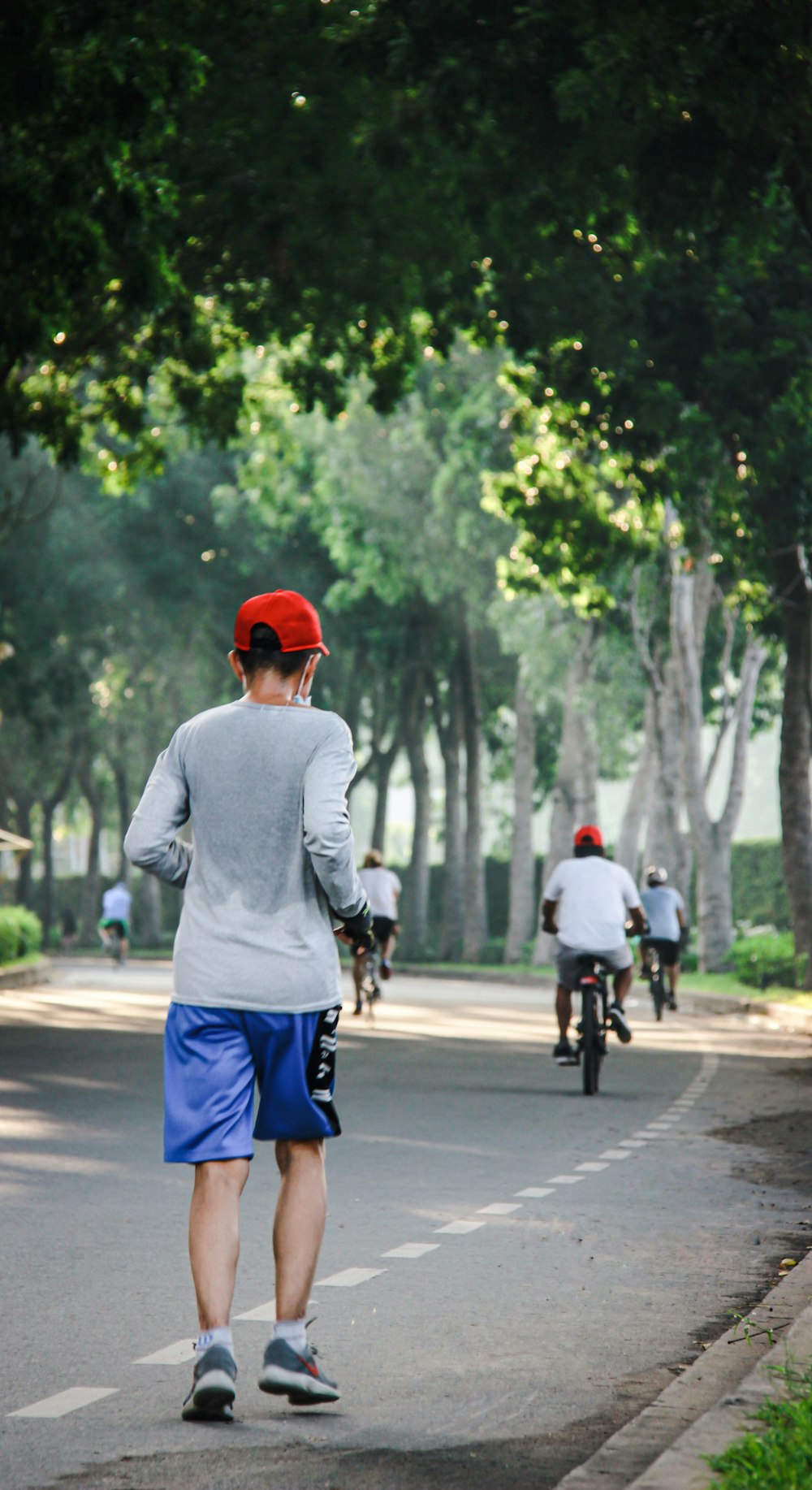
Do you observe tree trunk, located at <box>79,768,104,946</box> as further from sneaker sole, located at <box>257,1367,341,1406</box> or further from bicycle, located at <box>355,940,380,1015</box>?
sneaker sole, located at <box>257,1367,341,1406</box>


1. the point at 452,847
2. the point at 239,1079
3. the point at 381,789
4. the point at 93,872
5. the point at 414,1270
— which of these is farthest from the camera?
the point at 93,872

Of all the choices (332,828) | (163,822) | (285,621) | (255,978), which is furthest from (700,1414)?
(285,621)

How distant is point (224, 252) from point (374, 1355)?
16.8 metres

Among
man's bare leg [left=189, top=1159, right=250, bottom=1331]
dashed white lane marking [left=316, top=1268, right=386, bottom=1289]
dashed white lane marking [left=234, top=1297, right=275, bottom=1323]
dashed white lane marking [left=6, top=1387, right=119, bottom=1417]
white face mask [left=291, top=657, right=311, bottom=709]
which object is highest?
white face mask [left=291, top=657, right=311, bottom=709]

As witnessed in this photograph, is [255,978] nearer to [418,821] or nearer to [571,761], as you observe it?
[571,761]

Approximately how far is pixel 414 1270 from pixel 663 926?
1880cm

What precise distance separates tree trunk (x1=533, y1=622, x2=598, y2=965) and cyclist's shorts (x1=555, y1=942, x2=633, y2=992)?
24153mm

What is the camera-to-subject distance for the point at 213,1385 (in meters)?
4.84

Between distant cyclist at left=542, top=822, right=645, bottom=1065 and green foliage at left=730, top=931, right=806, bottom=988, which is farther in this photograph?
green foliage at left=730, top=931, right=806, bottom=988

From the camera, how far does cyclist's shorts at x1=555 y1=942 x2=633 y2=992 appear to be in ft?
48.6

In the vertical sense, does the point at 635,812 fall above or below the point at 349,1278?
above

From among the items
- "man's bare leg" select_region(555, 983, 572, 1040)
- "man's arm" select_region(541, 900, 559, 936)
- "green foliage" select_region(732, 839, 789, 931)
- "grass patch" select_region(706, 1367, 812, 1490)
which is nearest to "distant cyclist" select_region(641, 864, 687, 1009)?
"man's bare leg" select_region(555, 983, 572, 1040)

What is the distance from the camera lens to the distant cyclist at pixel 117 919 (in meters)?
40.1

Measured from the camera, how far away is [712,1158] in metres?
11.0
